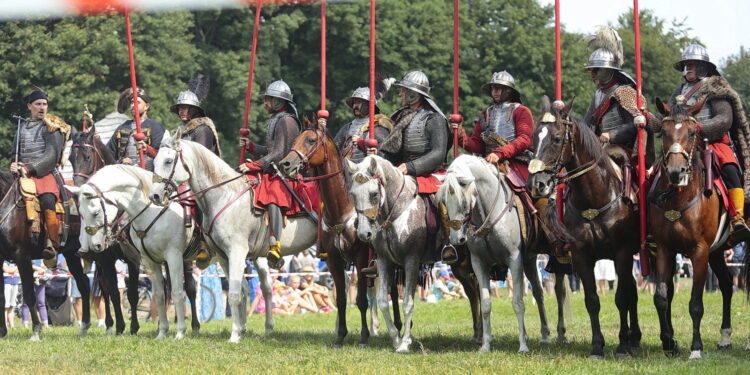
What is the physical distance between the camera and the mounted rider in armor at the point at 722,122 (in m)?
13.7

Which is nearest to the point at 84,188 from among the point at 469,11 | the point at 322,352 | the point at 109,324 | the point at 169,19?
the point at 109,324

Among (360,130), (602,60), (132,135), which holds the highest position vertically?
(602,60)

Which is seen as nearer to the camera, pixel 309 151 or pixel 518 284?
pixel 518 284

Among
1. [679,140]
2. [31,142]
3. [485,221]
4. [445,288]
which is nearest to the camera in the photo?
[679,140]

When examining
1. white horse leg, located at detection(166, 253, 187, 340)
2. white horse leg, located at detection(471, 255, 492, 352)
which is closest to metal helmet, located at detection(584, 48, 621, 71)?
white horse leg, located at detection(471, 255, 492, 352)

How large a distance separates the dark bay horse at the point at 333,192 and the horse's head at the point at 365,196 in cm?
104

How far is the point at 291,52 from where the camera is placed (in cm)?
4747

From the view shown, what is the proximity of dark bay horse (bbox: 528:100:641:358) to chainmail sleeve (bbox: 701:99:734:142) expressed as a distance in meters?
1.13

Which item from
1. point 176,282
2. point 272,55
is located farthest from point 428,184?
point 272,55

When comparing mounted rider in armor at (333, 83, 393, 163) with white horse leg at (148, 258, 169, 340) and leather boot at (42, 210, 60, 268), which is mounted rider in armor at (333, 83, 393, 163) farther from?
leather boot at (42, 210, 60, 268)

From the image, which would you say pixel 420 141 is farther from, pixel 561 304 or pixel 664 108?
pixel 664 108

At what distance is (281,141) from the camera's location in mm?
16844

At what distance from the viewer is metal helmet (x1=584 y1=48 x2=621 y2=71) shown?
49.0 ft

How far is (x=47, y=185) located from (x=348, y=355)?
20.4 feet
